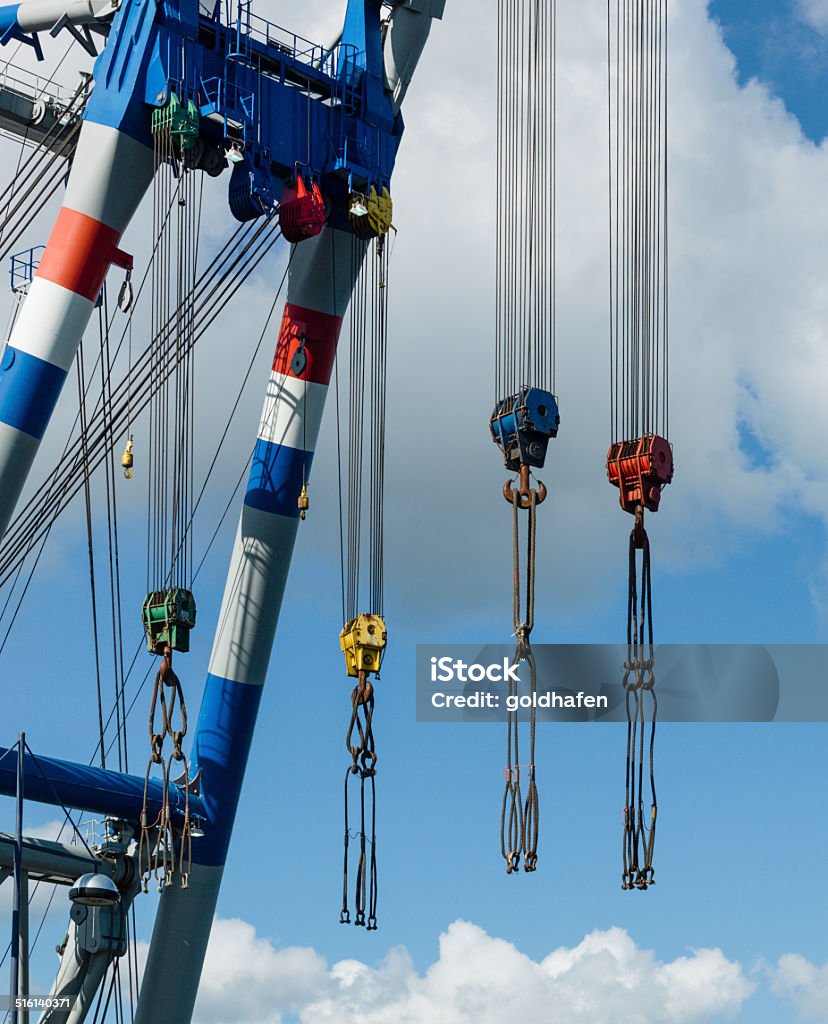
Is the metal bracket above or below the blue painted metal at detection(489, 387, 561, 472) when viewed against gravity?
above

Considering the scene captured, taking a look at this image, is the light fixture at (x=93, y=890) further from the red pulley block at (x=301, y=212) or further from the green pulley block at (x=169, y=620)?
the red pulley block at (x=301, y=212)

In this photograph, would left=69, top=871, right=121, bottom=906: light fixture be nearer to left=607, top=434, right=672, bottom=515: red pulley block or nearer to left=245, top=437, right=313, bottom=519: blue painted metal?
left=245, top=437, right=313, bottom=519: blue painted metal

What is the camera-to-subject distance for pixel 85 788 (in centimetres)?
3409

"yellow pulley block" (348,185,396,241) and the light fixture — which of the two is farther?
"yellow pulley block" (348,185,396,241)

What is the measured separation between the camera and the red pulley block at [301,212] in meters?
35.4

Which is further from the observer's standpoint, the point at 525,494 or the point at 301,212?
the point at 301,212

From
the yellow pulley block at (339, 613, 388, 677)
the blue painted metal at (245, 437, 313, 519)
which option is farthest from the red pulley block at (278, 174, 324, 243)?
the yellow pulley block at (339, 613, 388, 677)

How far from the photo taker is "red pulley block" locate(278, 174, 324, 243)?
3538 cm

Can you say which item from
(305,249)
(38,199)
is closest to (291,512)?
(305,249)

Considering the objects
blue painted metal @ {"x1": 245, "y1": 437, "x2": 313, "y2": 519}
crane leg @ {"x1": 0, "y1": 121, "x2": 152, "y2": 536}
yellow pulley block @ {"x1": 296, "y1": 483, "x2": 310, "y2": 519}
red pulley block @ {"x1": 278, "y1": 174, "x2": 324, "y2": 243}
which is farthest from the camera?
blue painted metal @ {"x1": 245, "y1": 437, "x2": 313, "y2": 519}

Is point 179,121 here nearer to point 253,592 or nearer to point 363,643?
point 253,592

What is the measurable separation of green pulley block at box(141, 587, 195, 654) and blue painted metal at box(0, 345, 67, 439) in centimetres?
370

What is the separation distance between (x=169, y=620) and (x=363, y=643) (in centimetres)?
344

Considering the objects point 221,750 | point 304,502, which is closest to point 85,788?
point 221,750
